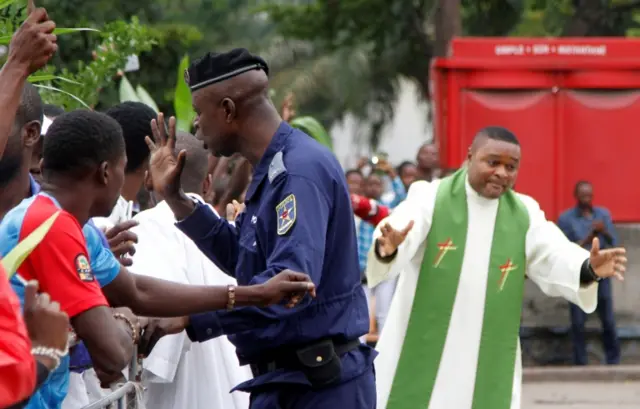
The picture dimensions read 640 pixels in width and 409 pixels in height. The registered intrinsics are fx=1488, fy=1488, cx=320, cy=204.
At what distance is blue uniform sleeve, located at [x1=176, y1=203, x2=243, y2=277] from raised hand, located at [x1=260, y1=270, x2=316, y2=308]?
884 mm

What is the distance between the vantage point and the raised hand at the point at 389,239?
668 centimetres

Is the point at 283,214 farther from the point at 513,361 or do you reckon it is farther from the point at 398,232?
the point at 513,361

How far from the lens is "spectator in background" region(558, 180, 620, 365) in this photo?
1373cm

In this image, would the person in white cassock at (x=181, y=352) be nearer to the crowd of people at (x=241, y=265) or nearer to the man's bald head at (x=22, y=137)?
the crowd of people at (x=241, y=265)

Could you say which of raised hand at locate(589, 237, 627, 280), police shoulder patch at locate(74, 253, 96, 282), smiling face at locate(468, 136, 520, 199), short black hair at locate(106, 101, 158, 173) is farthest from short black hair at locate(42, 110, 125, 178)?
smiling face at locate(468, 136, 520, 199)

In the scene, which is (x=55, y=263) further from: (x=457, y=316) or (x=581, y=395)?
(x=581, y=395)

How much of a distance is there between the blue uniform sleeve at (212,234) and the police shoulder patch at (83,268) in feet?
4.90

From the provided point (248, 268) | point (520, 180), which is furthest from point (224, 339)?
point (520, 180)

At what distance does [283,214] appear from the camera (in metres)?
4.71

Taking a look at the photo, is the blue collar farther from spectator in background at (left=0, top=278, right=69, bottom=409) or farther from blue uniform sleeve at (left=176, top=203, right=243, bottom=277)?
spectator in background at (left=0, top=278, right=69, bottom=409)

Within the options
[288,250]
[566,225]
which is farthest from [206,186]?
[566,225]

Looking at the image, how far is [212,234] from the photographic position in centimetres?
530

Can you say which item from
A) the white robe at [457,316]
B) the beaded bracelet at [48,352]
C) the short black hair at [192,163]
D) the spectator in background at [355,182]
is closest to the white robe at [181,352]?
the short black hair at [192,163]

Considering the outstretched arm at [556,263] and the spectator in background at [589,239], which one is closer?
the outstretched arm at [556,263]
